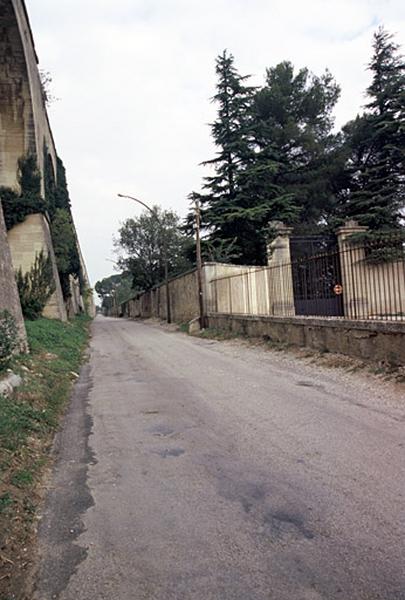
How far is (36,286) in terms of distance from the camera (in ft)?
51.8

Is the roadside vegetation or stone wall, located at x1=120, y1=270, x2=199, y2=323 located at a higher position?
stone wall, located at x1=120, y1=270, x2=199, y2=323

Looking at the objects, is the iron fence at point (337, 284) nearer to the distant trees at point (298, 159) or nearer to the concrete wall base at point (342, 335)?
the concrete wall base at point (342, 335)

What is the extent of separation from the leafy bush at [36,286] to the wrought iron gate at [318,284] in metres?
9.42

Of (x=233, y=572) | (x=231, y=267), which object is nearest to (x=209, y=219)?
(x=231, y=267)

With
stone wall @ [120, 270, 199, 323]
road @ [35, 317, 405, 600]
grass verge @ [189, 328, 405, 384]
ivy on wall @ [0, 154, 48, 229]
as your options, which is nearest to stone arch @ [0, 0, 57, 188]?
ivy on wall @ [0, 154, 48, 229]

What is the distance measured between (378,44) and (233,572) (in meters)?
26.5

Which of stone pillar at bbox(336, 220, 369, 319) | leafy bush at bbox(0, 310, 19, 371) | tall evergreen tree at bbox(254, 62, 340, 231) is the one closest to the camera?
leafy bush at bbox(0, 310, 19, 371)

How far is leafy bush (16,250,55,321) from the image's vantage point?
15219 mm

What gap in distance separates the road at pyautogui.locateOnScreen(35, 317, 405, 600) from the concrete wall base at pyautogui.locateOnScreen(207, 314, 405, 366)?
89 cm

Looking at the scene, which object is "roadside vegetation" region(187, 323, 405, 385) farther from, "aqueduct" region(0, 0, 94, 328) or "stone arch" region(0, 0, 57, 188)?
"stone arch" region(0, 0, 57, 188)

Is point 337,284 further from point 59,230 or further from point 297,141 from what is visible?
point 297,141

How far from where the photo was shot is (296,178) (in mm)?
26688

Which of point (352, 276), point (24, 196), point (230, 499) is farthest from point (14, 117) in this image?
point (230, 499)

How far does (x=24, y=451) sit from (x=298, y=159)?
88.0 ft
